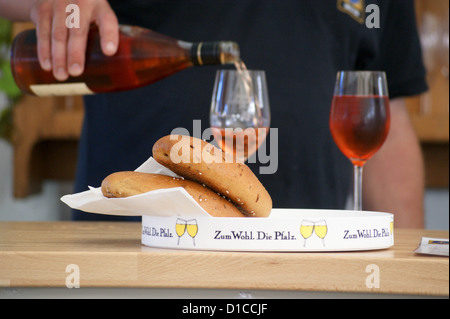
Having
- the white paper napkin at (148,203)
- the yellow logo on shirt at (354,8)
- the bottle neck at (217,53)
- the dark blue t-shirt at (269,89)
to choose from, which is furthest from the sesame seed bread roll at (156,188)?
the yellow logo on shirt at (354,8)

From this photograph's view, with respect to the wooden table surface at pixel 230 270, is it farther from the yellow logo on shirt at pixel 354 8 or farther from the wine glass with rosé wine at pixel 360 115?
the yellow logo on shirt at pixel 354 8

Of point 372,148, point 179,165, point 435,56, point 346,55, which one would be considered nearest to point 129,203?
point 179,165

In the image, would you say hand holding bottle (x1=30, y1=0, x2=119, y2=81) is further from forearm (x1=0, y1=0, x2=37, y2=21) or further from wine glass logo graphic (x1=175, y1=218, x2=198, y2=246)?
wine glass logo graphic (x1=175, y1=218, x2=198, y2=246)

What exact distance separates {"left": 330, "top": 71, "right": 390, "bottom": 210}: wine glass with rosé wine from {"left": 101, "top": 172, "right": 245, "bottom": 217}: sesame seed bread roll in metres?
0.29

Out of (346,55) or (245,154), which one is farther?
(346,55)

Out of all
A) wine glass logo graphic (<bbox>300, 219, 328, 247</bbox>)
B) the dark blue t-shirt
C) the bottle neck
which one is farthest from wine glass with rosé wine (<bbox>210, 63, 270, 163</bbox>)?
wine glass logo graphic (<bbox>300, 219, 328, 247</bbox>)

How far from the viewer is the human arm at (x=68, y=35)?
0.96 meters

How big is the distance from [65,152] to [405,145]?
142 cm

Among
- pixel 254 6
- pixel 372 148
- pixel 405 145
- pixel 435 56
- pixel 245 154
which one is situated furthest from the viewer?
pixel 435 56

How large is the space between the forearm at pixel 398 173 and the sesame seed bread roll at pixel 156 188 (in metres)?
0.94

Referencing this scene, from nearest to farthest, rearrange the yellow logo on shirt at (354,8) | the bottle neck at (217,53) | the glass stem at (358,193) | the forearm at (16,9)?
the glass stem at (358,193), the bottle neck at (217,53), the forearm at (16,9), the yellow logo on shirt at (354,8)

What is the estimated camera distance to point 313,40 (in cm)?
134

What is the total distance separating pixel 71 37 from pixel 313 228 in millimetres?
558

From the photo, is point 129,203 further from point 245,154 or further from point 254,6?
point 254,6
